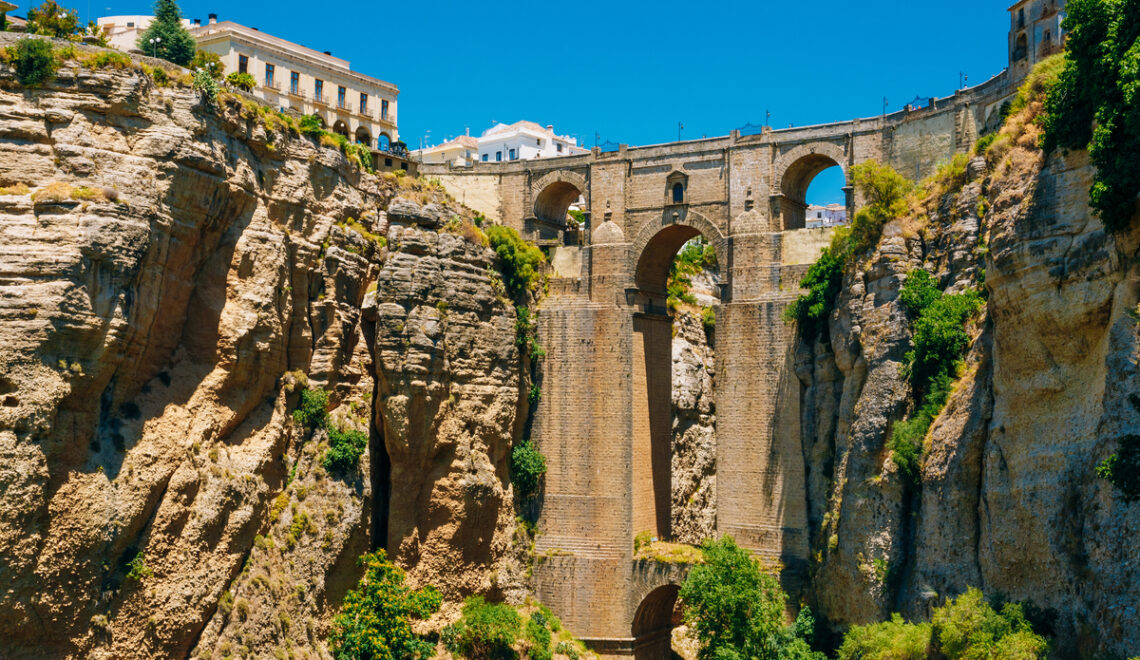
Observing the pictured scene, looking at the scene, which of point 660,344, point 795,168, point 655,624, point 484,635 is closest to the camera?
point 484,635

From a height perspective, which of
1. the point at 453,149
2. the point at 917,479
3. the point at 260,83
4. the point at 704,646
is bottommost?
the point at 704,646

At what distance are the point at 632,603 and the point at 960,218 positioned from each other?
16.8 meters

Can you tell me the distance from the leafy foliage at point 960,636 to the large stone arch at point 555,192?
2087 cm

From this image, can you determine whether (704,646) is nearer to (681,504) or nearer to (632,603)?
(632,603)

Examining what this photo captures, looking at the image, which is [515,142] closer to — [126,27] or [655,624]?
[126,27]

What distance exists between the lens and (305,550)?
124 ft

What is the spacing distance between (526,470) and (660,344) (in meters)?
7.14

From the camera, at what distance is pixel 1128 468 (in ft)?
76.2

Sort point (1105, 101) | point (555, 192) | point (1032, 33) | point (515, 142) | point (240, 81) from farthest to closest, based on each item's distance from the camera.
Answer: point (515, 142) → point (555, 192) → point (240, 81) → point (1032, 33) → point (1105, 101)

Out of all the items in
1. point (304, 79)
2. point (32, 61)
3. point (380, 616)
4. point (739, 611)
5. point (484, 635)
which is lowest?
point (484, 635)

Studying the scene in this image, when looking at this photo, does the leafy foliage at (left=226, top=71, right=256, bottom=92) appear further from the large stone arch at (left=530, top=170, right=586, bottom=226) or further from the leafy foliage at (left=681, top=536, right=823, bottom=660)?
the leafy foliage at (left=681, top=536, right=823, bottom=660)

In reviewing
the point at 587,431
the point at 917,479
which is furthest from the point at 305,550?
the point at 917,479

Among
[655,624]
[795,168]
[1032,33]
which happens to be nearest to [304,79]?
[795,168]

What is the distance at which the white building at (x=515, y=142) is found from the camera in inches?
3226
